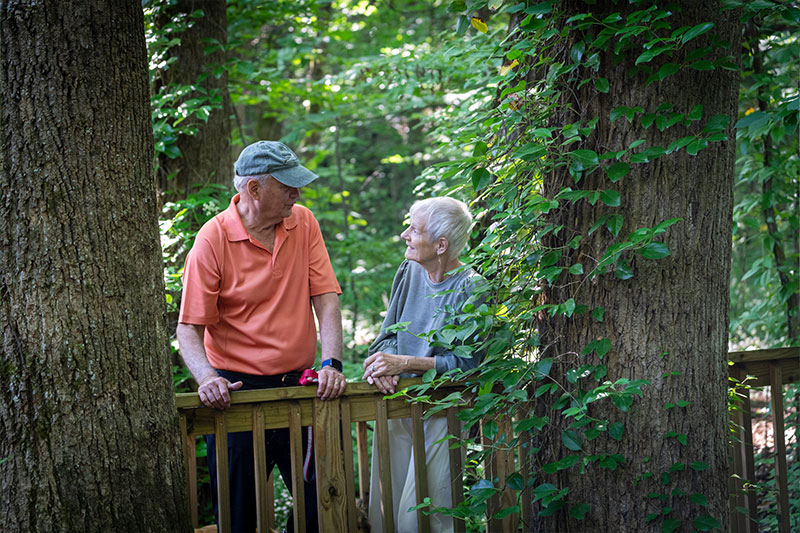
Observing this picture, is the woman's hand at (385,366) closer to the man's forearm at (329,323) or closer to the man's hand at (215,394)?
the man's forearm at (329,323)

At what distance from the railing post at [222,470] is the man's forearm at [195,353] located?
6.0 inches

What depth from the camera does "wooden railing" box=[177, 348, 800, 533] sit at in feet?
8.48

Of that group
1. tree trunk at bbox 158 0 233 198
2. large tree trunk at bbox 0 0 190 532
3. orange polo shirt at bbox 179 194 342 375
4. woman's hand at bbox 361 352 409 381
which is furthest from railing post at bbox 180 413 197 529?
tree trunk at bbox 158 0 233 198

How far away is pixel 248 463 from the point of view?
2861 mm

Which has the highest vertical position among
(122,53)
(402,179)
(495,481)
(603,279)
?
(402,179)

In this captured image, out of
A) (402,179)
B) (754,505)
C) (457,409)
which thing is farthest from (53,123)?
(402,179)

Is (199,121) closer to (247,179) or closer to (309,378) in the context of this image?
(247,179)

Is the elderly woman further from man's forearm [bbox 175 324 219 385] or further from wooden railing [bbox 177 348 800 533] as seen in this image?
man's forearm [bbox 175 324 219 385]

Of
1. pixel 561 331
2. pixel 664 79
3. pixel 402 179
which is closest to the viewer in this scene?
pixel 664 79

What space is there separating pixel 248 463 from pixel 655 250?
71.5 inches

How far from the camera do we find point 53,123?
215 centimetres

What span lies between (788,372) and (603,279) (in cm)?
130

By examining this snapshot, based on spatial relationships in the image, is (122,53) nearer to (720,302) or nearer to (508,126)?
(508,126)

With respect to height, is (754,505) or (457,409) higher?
(457,409)
